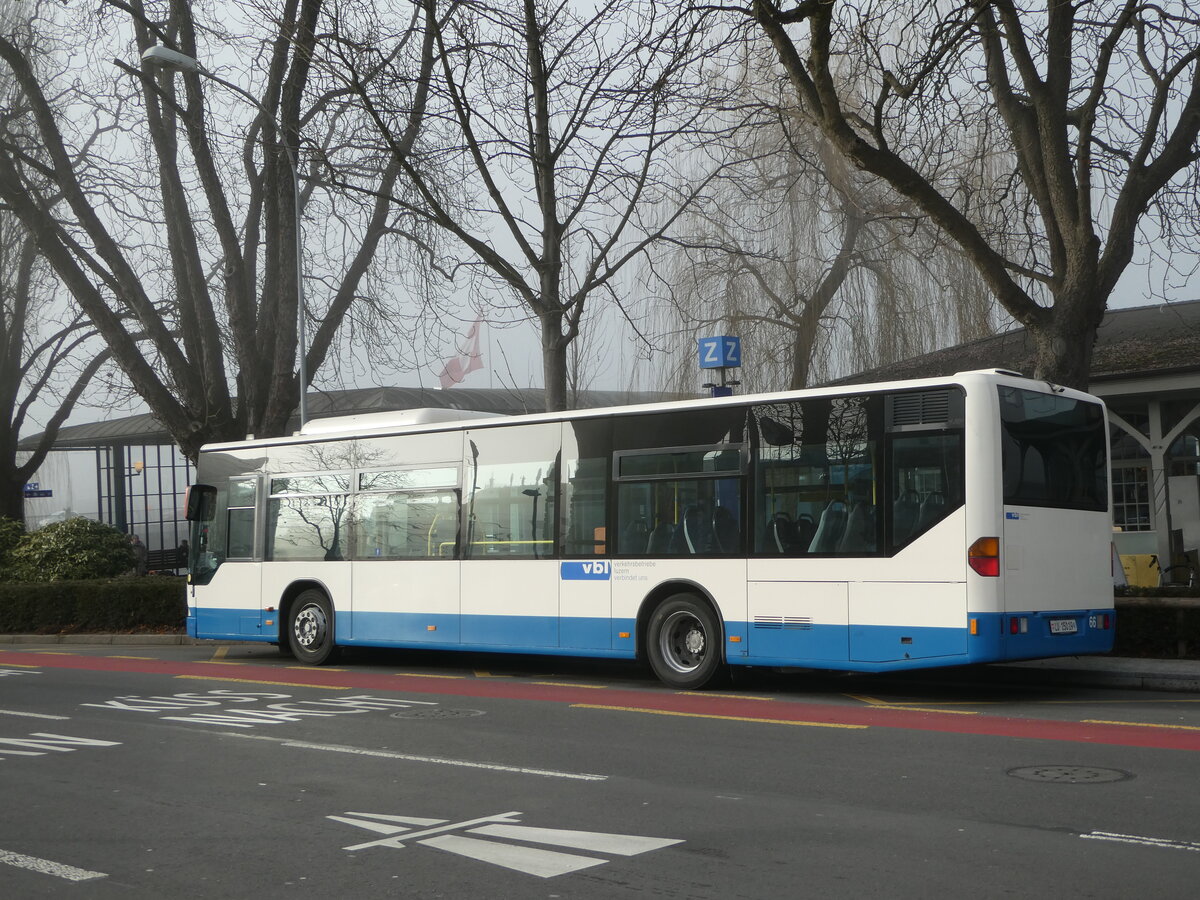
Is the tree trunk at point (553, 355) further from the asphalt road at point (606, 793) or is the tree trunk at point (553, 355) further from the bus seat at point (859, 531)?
the bus seat at point (859, 531)

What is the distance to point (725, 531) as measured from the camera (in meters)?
13.2

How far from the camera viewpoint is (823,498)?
12.4 m

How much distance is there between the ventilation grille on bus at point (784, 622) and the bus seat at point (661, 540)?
1.26 meters

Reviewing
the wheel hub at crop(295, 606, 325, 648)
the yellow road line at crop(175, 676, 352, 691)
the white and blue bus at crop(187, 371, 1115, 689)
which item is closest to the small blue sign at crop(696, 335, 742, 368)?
the white and blue bus at crop(187, 371, 1115, 689)

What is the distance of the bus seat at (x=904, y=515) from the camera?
11.8 m

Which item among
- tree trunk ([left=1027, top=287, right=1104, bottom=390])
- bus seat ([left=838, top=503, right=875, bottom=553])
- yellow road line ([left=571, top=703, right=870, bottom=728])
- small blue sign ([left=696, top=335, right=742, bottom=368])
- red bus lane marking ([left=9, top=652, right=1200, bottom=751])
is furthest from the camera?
small blue sign ([left=696, top=335, right=742, bottom=368])

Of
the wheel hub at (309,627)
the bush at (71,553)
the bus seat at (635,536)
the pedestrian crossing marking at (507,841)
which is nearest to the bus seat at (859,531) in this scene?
the bus seat at (635,536)

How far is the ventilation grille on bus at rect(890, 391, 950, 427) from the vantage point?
11.7 metres

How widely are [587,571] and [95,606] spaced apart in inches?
538

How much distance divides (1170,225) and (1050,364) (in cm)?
289

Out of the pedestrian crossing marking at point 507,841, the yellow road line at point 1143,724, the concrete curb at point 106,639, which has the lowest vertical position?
the concrete curb at point 106,639

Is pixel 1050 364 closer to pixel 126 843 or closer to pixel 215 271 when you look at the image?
pixel 126 843

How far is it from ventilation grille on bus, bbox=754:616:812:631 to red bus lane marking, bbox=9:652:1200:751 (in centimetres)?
68

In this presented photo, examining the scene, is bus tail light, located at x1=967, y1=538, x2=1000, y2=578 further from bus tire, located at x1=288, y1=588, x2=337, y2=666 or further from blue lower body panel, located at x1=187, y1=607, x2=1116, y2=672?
bus tire, located at x1=288, y1=588, x2=337, y2=666
